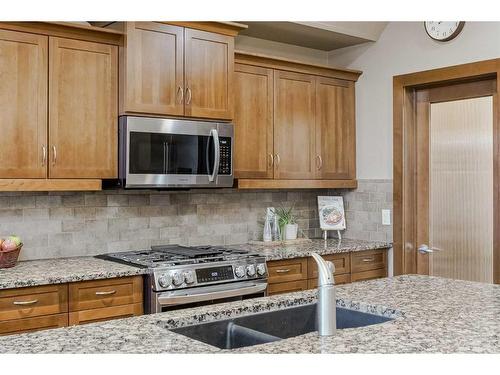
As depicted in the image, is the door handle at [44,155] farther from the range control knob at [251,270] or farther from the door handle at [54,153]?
the range control knob at [251,270]

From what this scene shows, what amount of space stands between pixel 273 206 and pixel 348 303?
8.70 feet

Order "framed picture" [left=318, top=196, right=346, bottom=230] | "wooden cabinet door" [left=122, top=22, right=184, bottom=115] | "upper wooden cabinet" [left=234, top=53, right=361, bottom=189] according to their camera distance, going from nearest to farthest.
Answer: "wooden cabinet door" [left=122, top=22, right=184, bottom=115] → "upper wooden cabinet" [left=234, top=53, right=361, bottom=189] → "framed picture" [left=318, top=196, right=346, bottom=230]

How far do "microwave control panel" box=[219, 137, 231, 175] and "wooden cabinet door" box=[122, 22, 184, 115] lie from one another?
0.38 meters

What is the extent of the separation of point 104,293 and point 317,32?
2709 mm

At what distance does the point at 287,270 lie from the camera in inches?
157

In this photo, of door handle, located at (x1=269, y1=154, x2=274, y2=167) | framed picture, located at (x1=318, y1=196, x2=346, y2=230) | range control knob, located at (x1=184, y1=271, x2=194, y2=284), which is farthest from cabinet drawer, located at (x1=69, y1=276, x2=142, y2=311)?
framed picture, located at (x1=318, y1=196, x2=346, y2=230)

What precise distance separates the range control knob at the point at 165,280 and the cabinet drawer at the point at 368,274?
1707mm

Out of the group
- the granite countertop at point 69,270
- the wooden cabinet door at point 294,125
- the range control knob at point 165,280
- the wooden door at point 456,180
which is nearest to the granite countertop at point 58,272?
the granite countertop at point 69,270

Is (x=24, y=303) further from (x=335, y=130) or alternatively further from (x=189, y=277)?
(x=335, y=130)

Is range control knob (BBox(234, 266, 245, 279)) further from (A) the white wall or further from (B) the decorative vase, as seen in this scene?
(A) the white wall

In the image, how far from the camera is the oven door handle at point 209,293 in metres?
3.27

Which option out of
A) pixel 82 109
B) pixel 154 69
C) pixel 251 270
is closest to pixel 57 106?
pixel 82 109

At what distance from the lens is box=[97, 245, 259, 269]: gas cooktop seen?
11.2 ft
